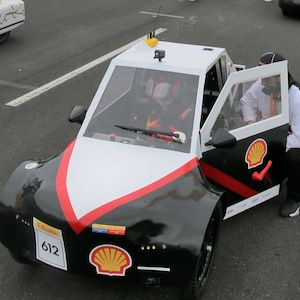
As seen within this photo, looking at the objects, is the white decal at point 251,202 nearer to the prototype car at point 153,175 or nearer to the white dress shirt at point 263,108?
the prototype car at point 153,175

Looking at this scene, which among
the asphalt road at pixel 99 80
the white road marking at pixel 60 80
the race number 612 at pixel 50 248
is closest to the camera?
the race number 612 at pixel 50 248

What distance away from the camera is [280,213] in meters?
5.05

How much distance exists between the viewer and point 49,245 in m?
3.52

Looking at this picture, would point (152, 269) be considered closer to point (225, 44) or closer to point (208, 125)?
point (208, 125)

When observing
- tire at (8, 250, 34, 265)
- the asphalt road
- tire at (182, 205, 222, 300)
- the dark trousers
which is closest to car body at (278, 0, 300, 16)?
the asphalt road

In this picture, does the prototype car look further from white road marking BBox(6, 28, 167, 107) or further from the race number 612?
white road marking BBox(6, 28, 167, 107)

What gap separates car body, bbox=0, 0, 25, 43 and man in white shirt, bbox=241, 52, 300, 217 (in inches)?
253

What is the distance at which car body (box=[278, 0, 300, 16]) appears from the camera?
12758 millimetres

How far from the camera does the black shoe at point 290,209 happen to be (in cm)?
502

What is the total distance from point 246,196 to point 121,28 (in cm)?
813

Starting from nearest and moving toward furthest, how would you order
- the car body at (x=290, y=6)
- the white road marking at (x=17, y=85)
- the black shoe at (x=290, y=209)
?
the black shoe at (x=290, y=209), the white road marking at (x=17, y=85), the car body at (x=290, y=6)

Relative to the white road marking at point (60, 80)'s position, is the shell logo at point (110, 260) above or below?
above

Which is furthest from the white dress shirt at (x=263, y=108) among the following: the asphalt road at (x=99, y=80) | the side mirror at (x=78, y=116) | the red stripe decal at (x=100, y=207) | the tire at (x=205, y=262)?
the side mirror at (x=78, y=116)

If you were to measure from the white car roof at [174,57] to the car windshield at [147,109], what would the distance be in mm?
73
